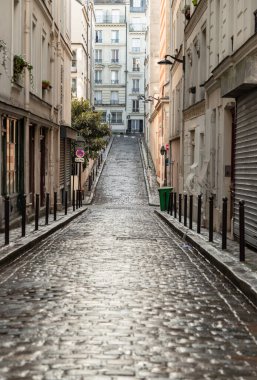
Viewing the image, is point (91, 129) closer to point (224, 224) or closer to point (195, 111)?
point (195, 111)

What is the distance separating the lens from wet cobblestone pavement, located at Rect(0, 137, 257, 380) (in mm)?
5117

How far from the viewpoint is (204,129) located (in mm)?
20531

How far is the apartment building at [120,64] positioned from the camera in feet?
318

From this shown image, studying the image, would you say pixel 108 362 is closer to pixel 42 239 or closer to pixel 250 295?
pixel 250 295

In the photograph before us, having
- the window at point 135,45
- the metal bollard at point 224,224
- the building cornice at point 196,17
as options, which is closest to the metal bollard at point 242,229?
the metal bollard at point 224,224

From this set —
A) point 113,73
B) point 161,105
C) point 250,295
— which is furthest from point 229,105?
point 113,73

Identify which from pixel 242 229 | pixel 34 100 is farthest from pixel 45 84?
pixel 242 229

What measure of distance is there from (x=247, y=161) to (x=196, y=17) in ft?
34.3

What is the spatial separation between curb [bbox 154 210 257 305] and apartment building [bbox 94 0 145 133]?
82.5m

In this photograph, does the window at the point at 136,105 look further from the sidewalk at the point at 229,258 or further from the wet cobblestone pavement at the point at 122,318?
the wet cobblestone pavement at the point at 122,318

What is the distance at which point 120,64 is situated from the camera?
3856 inches

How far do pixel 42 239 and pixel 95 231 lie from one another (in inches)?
104

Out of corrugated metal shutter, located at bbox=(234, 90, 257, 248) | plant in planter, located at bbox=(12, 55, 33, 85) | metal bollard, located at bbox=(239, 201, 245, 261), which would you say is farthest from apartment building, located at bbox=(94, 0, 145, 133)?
metal bollard, located at bbox=(239, 201, 245, 261)

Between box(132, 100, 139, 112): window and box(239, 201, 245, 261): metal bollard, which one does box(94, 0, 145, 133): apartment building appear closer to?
box(132, 100, 139, 112): window
